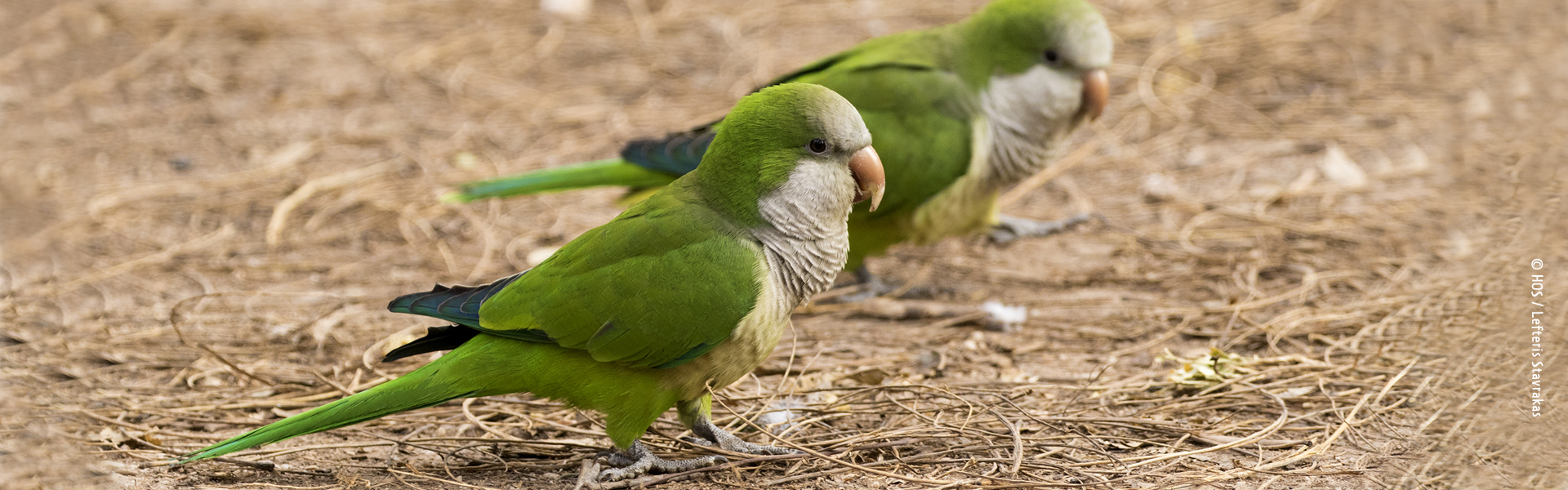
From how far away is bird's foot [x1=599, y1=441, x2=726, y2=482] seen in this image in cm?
322

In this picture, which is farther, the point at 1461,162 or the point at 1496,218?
the point at 1461,162

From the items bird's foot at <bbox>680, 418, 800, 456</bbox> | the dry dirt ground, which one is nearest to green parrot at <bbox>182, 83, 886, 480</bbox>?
bird's foot at <bbox>680, 418, 800, 456</bbox>

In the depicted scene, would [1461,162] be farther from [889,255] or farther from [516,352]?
[516,352]

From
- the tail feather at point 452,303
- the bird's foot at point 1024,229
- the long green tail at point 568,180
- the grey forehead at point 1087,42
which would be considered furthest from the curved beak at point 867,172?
the bird's foot at point 1024,229

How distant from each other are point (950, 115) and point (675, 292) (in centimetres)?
191

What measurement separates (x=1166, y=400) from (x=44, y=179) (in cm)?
574

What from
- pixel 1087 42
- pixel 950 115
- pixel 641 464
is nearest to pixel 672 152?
pixel 950 115

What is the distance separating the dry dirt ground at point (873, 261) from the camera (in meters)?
3.30

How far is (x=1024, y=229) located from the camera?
219 inches

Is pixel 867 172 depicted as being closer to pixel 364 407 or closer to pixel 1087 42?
pixel 364 407

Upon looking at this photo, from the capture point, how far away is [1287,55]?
24.1 feet

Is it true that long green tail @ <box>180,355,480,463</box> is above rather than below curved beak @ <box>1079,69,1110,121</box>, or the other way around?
below

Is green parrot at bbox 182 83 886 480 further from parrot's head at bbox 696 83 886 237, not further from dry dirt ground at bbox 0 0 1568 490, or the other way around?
dry dirt ground at bbox 0 0 1568 490

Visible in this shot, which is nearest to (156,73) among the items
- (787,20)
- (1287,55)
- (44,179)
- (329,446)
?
(44,179)
